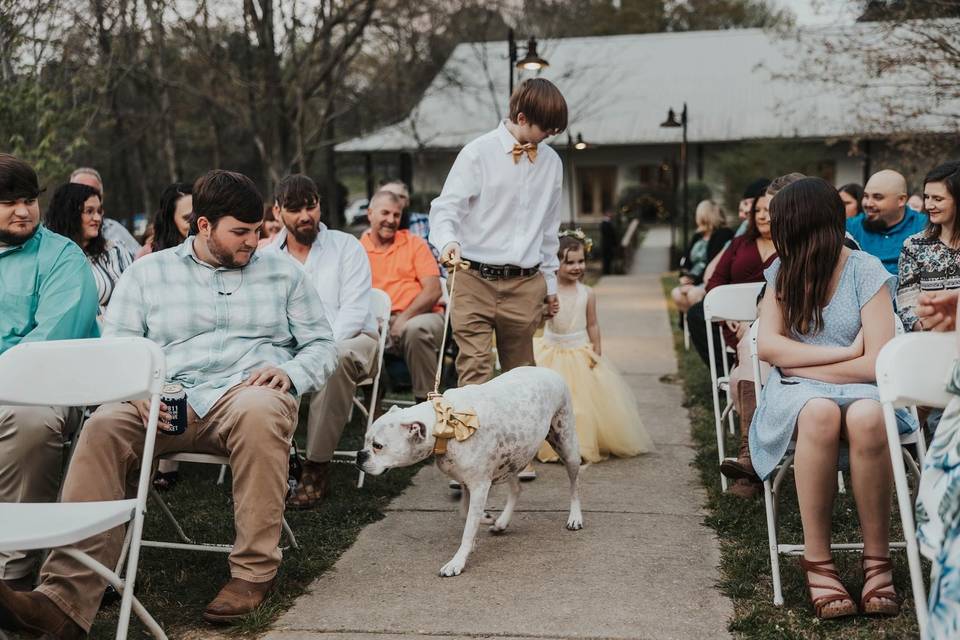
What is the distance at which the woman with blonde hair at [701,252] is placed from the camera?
27.9ft

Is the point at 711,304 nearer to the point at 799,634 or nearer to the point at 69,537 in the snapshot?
the point at 799,634

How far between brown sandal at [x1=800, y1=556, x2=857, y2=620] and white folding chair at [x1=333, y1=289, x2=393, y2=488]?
2.62m

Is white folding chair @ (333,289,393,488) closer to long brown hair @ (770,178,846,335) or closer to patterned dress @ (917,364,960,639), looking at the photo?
long brown hair @ (770,178,846,335)

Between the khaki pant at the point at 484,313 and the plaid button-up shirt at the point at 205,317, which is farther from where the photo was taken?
the khaki pant at the point at 484,313

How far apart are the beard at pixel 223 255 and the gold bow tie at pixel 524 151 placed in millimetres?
1486

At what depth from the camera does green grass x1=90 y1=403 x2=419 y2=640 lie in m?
3.61

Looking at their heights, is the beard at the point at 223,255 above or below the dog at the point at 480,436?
above

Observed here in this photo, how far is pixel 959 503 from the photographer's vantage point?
256 centimetres

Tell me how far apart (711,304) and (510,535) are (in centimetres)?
176

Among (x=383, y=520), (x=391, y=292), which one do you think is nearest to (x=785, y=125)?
(x=391, y=292)

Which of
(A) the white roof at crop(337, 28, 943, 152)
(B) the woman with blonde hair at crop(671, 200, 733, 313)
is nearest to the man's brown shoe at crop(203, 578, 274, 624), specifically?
(B) the woman with blonde hair at crop(671, 200, 733, 313)

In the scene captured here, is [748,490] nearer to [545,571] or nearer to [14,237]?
[545,571]

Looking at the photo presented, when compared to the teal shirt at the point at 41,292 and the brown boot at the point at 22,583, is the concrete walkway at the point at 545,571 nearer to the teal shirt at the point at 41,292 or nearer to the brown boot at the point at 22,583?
the brown boot at the point at 22,583

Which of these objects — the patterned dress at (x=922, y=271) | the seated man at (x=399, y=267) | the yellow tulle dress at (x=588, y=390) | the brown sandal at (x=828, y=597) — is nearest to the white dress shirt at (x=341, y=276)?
the seated man at (x=399, y=267)
